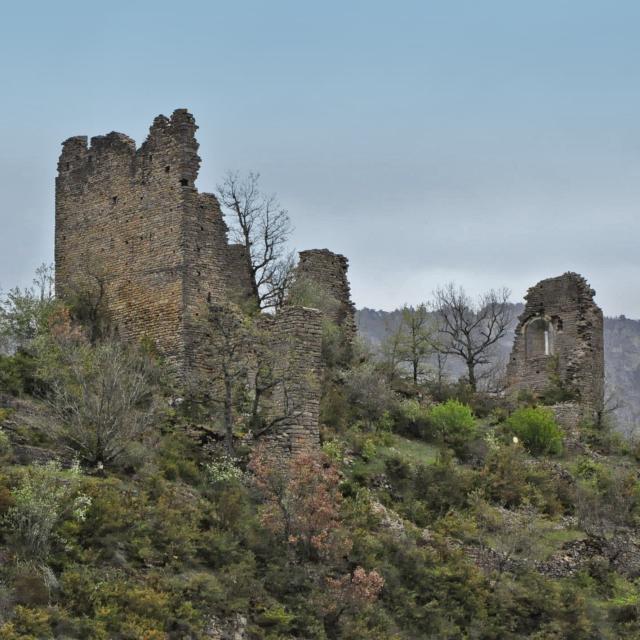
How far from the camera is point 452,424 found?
1289 inches

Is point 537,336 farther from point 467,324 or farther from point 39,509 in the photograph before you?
point 39,509

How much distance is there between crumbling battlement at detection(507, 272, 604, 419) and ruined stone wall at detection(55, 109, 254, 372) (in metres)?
11.7

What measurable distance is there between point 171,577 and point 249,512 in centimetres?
368

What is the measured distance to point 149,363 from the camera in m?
29.5

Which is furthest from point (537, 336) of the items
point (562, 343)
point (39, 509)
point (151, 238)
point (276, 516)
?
point (39, 509)

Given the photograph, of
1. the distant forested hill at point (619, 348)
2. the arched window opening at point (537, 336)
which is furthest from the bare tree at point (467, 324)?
the distant forested hill at point (619, 348)

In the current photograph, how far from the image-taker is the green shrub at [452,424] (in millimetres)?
32156

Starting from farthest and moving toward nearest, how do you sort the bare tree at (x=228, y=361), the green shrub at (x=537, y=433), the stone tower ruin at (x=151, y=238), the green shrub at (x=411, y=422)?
the green shrub at (x=537, y=433), the green shrub at (x=411, y=422), the stone tower ruin at (x=151, y=238), the bare tree at (x=228, y=361)

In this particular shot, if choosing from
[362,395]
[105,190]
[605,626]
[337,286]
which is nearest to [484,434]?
[362,395]

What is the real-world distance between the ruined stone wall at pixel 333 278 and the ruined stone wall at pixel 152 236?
423 cm

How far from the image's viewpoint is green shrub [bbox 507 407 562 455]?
33375 mm

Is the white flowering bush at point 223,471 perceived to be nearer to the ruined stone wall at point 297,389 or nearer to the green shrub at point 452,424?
the ruined stone wall at point 297,389

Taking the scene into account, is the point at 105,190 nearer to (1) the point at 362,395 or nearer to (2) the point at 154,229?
(2) the point at 154,229

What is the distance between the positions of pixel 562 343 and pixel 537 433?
24.5 feet
